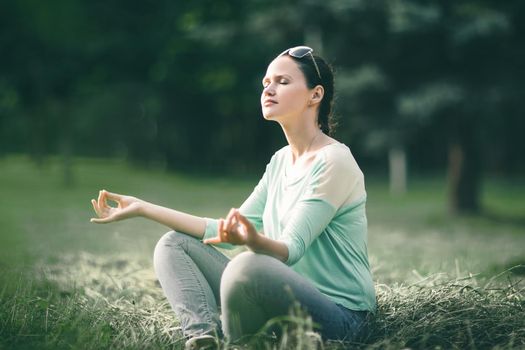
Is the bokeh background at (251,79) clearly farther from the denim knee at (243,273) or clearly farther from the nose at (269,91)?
the denim knee at (243,273)

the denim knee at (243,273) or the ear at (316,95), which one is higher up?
the ear at (316,95)

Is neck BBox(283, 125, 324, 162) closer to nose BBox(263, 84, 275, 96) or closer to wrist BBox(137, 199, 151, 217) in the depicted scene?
nose BBox(263, 84, 275, 96)

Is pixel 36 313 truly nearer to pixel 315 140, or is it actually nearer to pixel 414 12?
pixel 315 140

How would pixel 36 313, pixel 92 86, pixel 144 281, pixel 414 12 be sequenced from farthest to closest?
1. pixel 92 86
2. pixel 414 12
3. pixel 144 281
4. pixel 36 313

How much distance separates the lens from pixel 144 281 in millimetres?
4680

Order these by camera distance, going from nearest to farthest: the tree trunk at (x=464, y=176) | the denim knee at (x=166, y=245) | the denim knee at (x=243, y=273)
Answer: the denim knee at (x=243, y=273)
the denim knee at (x=166, y=245)
the tree trunk at (x=464, y=176)

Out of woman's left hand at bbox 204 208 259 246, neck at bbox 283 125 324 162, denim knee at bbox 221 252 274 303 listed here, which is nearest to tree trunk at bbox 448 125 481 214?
neck at bbox 283 125 324 162

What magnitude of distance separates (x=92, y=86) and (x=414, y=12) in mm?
13850

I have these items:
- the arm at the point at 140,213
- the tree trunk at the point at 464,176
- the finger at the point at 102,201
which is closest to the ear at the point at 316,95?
the arm at the point at 140,213

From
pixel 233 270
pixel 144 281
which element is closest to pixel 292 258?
pixel 233 270

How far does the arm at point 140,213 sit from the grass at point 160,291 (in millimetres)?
427

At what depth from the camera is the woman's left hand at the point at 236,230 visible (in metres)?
2.47

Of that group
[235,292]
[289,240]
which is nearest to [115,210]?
[235,292]

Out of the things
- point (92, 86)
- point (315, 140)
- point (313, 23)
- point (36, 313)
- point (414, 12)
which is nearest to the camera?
point (315, 140)
